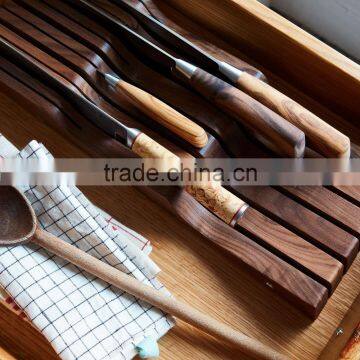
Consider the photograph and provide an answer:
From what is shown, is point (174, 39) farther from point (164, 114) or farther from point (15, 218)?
point (15, 218)

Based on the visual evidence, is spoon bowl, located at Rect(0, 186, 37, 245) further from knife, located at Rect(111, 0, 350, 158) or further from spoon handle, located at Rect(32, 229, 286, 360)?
knife, located at Rect(111, 0, 350, 158)

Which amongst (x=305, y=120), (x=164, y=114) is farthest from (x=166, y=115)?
(x=305, y=120)

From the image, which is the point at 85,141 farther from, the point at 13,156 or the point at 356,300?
the point at 356,300

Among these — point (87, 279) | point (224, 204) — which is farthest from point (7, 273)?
point (224, 204)

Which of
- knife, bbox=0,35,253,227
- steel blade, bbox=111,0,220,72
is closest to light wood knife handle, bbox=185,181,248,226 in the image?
knife, bbox=0,35,253,227

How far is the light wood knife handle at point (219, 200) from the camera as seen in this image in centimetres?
55

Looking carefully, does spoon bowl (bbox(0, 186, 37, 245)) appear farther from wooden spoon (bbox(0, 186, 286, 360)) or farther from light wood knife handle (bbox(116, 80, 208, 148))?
light wood knife handle (bbox(116, 80, 208, 148))

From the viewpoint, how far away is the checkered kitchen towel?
1.73ft

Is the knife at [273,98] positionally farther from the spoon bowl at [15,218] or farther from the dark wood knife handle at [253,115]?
the spoon bowl at [15,218]

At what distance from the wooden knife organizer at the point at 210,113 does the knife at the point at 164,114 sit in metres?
0.01

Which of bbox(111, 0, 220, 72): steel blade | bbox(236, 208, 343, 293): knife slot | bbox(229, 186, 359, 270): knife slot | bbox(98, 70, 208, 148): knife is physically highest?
bbox(111, 0, 220, 72): steel blade

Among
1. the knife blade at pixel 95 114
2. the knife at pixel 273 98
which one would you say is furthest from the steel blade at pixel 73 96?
the knife at pixel 273 98

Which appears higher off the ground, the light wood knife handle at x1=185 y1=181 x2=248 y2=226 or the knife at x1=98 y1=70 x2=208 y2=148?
the knife at x1=98 y1=70 x2=208 y2=148

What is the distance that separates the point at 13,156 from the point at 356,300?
331 millimetres
